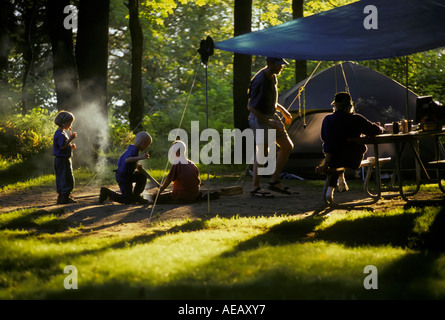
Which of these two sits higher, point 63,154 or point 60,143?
point 60,143

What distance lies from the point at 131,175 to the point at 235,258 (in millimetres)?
4052

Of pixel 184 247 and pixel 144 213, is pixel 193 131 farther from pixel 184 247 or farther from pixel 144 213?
pixel 184 247

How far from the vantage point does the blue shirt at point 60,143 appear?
28.4ft

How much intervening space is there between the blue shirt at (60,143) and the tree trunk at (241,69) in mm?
6175

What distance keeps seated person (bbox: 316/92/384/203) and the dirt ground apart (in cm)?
63

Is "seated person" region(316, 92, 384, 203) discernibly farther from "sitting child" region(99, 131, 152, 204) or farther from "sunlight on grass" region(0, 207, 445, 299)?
"sitting child" region(99, 131, 152, 204)

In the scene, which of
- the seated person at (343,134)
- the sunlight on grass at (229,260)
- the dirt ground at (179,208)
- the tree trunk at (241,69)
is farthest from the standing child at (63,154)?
the tree trunk at (241,69)

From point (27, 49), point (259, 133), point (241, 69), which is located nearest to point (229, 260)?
point (259, 133)

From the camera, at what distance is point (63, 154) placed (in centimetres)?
874

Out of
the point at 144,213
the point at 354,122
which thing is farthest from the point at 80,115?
the point at 354,122

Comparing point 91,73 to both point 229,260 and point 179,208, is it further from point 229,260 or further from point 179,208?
point 229,260
